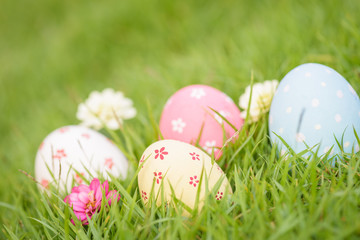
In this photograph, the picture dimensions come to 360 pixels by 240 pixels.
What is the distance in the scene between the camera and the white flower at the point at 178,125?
1.05 m

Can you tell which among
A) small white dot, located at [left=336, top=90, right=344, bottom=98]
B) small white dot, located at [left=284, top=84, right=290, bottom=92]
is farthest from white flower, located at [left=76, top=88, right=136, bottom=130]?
small white dot, located at [left=336, top=90, right=344, bottom=98]

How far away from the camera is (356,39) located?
4.32 feet

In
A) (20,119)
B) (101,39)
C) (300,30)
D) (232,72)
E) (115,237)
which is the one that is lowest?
(115,237)

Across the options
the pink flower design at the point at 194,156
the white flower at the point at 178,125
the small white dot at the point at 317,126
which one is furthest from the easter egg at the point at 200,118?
the small white dot at the point at 317,126

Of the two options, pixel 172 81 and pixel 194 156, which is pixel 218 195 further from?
pixel 172 81

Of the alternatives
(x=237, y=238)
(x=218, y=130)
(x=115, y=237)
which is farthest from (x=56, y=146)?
(x=237, y=238)

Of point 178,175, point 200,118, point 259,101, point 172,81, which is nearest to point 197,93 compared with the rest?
point 200,118

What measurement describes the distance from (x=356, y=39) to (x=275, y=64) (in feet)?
1.17

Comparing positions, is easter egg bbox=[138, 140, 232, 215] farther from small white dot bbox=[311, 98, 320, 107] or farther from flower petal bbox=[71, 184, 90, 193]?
small white dot bbox=[311, 98, 320, 107]

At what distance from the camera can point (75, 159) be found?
1076mm

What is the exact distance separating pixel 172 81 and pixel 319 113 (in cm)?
93

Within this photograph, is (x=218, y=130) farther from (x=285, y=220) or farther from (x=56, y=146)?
(x=56, y=146)

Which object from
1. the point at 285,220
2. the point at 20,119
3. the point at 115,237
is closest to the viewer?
the point at 285,220

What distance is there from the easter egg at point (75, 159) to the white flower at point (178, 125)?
250 millimetres
